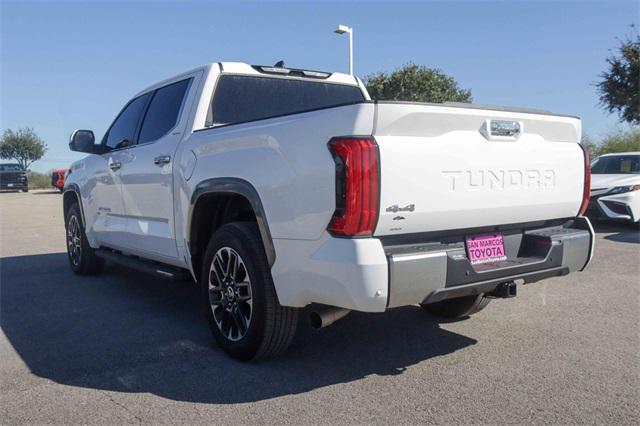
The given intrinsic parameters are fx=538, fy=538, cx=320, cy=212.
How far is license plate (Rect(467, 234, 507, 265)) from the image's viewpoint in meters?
3.16

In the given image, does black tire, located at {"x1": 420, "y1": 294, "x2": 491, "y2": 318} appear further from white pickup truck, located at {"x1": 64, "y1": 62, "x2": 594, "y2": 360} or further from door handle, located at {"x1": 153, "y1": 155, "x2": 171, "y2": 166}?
door handle, located at {"x1": 153, "y1": 155, "x2": 171, "y2": 166}

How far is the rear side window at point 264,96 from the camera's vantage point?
14.6 ft

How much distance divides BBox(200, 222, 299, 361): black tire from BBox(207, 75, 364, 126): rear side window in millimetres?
1218

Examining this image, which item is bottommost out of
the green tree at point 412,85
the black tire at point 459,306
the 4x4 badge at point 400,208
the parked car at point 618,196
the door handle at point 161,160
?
the black tire at point 459,306

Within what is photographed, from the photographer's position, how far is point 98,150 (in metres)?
5.81

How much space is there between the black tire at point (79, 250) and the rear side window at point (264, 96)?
2809 mm

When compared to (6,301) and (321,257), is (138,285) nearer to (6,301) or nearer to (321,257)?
(6,301)

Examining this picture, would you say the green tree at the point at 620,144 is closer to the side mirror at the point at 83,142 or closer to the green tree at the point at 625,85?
the green tree at the point at 625,85

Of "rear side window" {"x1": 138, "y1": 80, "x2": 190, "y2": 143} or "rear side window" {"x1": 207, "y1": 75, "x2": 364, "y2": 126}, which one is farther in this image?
"rear side window" {"x1": 138, "y1": 80, "x2": 190, "y2": 143}

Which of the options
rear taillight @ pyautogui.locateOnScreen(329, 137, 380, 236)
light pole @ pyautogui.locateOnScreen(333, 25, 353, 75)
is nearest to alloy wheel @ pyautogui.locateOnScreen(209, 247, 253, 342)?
rear taillight @ pyautogui.locateOnScreen(329, 137, 380, 236)

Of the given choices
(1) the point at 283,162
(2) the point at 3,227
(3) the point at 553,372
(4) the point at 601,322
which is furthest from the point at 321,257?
(2) the point at 3,227

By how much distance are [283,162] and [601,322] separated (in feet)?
10.2

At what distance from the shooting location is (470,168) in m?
3.07

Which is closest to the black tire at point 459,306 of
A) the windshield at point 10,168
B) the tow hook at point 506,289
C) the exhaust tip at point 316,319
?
the tow hook at point 506,289
